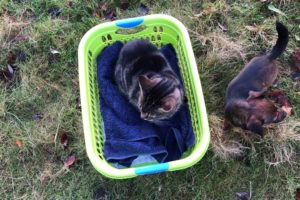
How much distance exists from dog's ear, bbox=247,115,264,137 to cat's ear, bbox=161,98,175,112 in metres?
0.50

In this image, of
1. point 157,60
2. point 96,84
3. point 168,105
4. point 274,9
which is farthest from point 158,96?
point 274,9

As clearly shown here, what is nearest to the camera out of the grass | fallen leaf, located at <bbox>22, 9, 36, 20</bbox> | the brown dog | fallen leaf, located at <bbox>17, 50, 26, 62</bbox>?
the brown dog

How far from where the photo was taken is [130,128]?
2.52 m

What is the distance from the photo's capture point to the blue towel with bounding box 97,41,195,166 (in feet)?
7.98

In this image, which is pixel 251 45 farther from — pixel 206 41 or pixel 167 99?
pixel 167 99

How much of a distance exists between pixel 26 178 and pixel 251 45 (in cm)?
195

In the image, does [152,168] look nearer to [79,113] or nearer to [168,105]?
[168,105]

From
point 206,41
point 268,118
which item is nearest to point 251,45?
point 206,41

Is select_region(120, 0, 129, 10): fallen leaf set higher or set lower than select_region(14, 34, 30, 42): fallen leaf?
higher

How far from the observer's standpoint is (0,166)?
2.61 metres

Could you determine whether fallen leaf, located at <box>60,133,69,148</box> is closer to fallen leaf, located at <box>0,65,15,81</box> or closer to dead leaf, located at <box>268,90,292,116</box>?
fallen leaf, located at <box>0,65,15,81</box>

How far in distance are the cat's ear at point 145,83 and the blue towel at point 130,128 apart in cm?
47

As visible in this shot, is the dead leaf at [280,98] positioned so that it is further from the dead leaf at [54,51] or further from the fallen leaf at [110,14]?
the dead leaf at [54,51]

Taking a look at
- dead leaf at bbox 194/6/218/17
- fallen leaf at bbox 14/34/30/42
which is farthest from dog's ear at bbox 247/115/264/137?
fallen leaf at bbox 14/34/30/42
